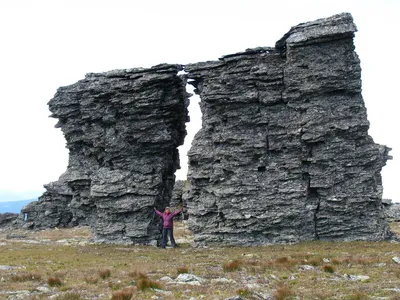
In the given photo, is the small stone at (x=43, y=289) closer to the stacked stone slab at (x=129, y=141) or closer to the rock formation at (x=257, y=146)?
the rock formation at (x=257, y=146)

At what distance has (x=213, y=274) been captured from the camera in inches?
926

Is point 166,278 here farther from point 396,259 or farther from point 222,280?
point 396,259

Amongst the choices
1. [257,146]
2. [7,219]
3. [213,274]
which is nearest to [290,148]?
[257,146]

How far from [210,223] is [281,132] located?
10.6 m

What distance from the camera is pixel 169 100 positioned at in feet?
145

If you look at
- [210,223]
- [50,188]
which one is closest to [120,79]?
[210,223]

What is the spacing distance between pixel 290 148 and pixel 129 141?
1647 cm

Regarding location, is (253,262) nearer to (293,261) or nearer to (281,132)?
(293,261)

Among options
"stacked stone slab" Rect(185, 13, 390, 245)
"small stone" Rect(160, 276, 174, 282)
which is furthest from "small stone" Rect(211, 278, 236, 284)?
"stacked stone slab" Rect(185, 13, 390, 245)

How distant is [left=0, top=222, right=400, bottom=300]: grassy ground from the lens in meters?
18.3

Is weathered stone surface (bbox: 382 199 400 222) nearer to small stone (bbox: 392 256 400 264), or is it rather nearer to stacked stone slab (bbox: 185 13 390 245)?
stacked stone slab (bbox: 185 13 390 245)

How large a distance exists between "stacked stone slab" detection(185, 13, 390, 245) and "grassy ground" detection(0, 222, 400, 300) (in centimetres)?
366

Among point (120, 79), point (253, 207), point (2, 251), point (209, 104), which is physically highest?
point (120, 79)

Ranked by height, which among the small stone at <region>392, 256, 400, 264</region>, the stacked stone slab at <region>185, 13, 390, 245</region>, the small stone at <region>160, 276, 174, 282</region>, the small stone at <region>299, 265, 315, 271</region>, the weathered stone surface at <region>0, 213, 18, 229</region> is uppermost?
the stacked stone slab at <region>185, 13, 390, 245</region>
